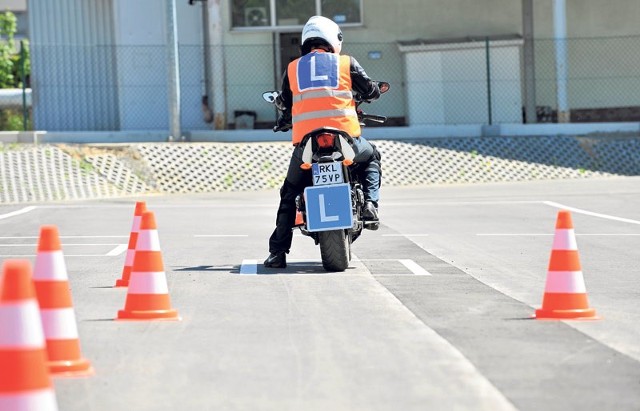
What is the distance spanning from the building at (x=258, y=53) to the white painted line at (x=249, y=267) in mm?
18070

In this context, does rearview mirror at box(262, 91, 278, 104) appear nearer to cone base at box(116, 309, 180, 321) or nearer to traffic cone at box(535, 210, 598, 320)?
cone base at box(116, 309, 180, 321)

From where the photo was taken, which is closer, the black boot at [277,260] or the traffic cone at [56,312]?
the traffic cone at [56,312]

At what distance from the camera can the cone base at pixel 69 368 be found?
6.64m

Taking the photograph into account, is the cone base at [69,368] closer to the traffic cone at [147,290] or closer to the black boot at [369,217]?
the traffic cone at [147,290]

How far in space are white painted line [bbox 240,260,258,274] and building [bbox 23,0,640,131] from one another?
1807 centimetres

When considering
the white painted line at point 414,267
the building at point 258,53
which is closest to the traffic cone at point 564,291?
the white painted line at point 414,267

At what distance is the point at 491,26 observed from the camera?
3119cm

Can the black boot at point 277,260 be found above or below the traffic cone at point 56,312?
below

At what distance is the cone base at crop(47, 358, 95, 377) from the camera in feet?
21.8

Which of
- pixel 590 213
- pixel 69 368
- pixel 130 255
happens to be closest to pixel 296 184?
pixel 130 255

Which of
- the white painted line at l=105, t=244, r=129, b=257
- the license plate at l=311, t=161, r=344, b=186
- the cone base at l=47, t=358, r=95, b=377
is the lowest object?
the white painted line at l=105, t=244, r=129, b=257

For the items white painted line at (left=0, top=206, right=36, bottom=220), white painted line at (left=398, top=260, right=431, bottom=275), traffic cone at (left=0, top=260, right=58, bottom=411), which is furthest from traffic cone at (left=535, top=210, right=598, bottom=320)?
white painted line at (left=0, top=206, right=36, bottom=220)

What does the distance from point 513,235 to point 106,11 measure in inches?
713

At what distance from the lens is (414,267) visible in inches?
470
